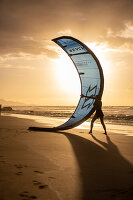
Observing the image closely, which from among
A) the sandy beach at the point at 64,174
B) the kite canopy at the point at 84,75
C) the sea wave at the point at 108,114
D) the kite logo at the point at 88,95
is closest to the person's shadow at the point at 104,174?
the sandy beach at the point at 64,174

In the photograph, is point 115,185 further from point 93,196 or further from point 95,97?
point 95,97

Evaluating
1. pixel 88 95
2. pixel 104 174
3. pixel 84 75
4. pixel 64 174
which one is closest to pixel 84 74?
pixel 84 75

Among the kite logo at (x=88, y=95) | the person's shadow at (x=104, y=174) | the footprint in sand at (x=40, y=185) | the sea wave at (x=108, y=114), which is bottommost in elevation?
the sea wave at (x=108, y=114)

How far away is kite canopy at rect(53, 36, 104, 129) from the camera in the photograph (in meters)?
9.80

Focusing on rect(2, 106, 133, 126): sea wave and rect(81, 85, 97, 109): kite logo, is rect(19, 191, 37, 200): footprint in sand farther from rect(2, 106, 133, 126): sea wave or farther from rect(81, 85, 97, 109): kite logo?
rect(2, 106, 133, 126): sea wave

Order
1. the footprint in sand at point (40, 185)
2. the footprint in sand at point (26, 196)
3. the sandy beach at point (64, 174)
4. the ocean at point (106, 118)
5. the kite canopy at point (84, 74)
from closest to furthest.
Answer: the footprint in sand at point (26, 196) < the sandy beach at point (64, 174) < the footprint in sand at point (40, 185) < the kite canopy at point (84, 74) < the ocean at point (106, 118)

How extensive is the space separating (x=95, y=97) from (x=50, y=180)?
659 centimetres

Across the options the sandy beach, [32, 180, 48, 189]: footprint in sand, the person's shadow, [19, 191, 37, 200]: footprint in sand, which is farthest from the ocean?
[19, 191, 37, 200]: footprint in sand

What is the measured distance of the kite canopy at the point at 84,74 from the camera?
32.1 ft

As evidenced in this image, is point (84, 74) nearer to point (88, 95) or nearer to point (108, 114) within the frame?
point (88, 95)

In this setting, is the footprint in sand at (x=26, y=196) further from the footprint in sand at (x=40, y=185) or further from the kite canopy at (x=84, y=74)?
the kite canopy at (x=84, y=74)

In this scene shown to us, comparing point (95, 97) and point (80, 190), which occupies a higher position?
point (95, 97)

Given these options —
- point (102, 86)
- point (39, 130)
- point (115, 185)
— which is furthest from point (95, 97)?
point (115, 185)

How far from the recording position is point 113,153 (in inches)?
220
